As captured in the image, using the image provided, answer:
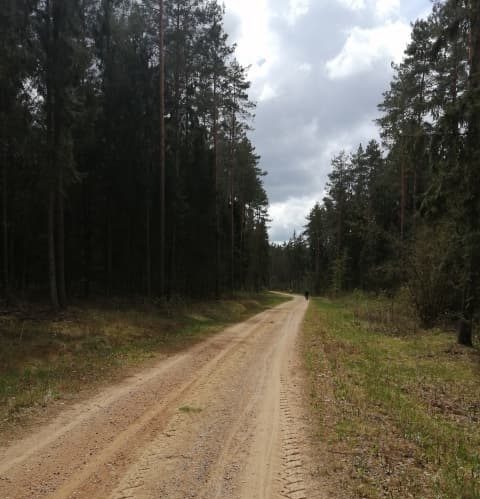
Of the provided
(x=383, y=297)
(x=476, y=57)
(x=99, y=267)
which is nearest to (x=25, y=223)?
(x=99, y=267)

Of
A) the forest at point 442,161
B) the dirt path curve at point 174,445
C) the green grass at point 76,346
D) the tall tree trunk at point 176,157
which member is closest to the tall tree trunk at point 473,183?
the forest at point 442,161

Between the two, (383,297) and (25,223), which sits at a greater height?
(25,223)

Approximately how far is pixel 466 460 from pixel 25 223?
927 inches

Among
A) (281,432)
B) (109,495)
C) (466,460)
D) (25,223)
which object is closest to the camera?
(109,495)

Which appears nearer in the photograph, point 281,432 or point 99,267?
point 281,432

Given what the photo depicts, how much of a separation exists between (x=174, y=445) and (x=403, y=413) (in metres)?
3.84

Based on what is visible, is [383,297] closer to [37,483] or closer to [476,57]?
[476,57]

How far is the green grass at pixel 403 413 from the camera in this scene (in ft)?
14.4

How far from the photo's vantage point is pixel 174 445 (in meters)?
5.19

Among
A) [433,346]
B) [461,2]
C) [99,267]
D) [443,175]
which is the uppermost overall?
[461,2]

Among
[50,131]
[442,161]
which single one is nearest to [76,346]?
[50,131]

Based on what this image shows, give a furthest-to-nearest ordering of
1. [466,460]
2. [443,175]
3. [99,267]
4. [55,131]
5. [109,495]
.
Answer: [99,267] < [55,131] < [443,175] < [466,460] < [109,495]

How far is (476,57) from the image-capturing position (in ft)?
39.4

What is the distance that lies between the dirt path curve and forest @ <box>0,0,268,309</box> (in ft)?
31.5
